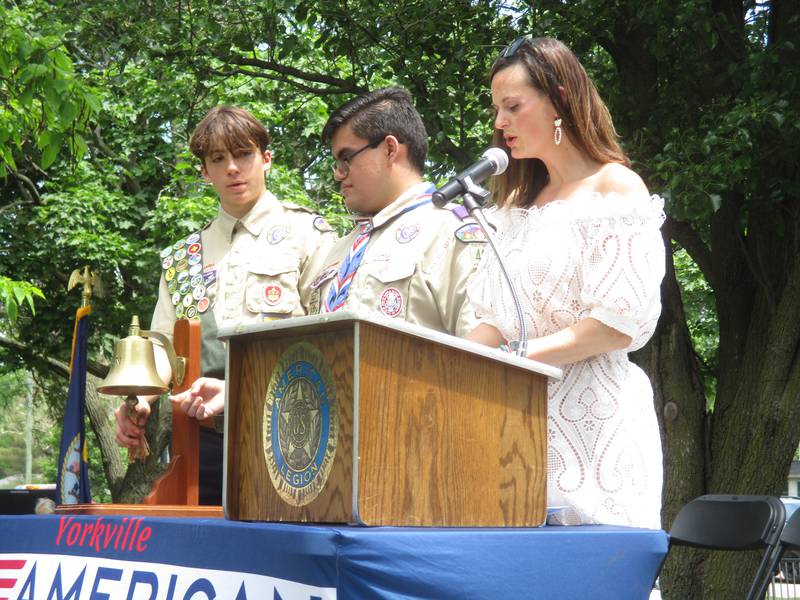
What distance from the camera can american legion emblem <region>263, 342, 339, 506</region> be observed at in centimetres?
191

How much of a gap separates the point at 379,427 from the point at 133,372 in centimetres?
129

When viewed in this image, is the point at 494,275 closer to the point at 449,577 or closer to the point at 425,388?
the point at 425,388

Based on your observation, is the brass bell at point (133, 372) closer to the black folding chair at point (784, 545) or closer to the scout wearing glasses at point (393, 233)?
the scout wearing glasses at point (393, 233)

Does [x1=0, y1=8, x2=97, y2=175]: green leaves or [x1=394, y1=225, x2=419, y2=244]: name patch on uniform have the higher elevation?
[x1=0, y1=8, x2=97, y2=175]: green leaves

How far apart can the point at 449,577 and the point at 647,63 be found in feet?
22.8

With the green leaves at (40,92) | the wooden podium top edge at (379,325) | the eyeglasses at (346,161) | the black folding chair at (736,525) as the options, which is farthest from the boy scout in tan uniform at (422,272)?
the green leaves at (40,92)

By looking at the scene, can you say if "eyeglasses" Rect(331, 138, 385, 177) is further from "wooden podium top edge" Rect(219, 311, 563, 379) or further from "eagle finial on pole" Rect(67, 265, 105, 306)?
"wooden podium top edge" Rect(219, 311, 563, 379)

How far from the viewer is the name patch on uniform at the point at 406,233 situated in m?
3.05

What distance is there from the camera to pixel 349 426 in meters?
1.85

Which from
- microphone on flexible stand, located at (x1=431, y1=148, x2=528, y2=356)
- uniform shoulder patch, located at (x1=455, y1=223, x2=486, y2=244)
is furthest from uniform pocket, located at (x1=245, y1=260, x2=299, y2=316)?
microphone on flexible stand, located at (x1=431, y1=148, x2=528, y2=356)

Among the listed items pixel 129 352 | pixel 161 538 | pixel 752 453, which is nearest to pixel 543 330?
pixel 161 538

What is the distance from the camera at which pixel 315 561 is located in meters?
1.81

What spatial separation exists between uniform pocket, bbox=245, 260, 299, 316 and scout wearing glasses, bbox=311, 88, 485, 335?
13 cm

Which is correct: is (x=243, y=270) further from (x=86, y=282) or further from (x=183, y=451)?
(x=183, y=451)
